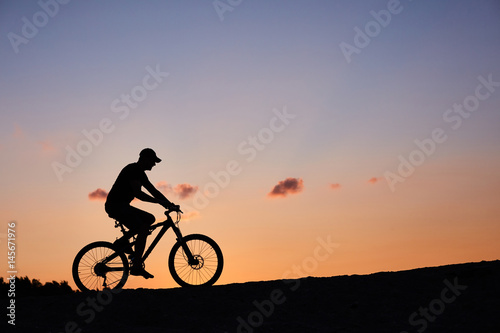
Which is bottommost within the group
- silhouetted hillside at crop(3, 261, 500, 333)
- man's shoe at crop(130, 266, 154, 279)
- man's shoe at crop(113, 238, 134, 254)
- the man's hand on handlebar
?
silhouetted hillside at crop(3, 261, 500, 333)

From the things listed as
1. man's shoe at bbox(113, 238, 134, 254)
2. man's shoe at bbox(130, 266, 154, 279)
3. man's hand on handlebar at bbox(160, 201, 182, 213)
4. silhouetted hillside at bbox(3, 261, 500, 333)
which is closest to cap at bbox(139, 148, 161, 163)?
man's hand on handlebar at bbox(160, 201, 182, 213)

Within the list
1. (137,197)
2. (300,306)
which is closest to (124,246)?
(137,197)

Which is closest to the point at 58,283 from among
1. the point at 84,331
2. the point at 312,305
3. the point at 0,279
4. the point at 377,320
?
the point at 0,279

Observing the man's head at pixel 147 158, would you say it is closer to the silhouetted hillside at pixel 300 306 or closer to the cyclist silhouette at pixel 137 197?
the cyclist silhouette at pixel 137 197

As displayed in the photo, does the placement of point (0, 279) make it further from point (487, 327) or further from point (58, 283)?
point (487, 327)

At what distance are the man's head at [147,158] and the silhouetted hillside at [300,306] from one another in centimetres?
248

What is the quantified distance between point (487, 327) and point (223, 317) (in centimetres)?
418

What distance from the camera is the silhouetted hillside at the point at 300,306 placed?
8969 mm

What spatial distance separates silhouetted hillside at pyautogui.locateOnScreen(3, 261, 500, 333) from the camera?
8.97 metres

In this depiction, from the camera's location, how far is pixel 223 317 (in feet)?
30.6

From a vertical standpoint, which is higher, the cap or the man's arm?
the cap

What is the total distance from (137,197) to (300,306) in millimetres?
3999

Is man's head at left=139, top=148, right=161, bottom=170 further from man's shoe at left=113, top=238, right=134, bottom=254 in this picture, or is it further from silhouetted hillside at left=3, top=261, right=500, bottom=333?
silhouetted hillside at left=3, top=261, right=500, bottom=333

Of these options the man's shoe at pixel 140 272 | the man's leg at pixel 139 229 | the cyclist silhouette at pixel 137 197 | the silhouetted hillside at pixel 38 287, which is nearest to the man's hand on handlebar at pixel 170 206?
the cyclist silhouette at pixel 137 197
